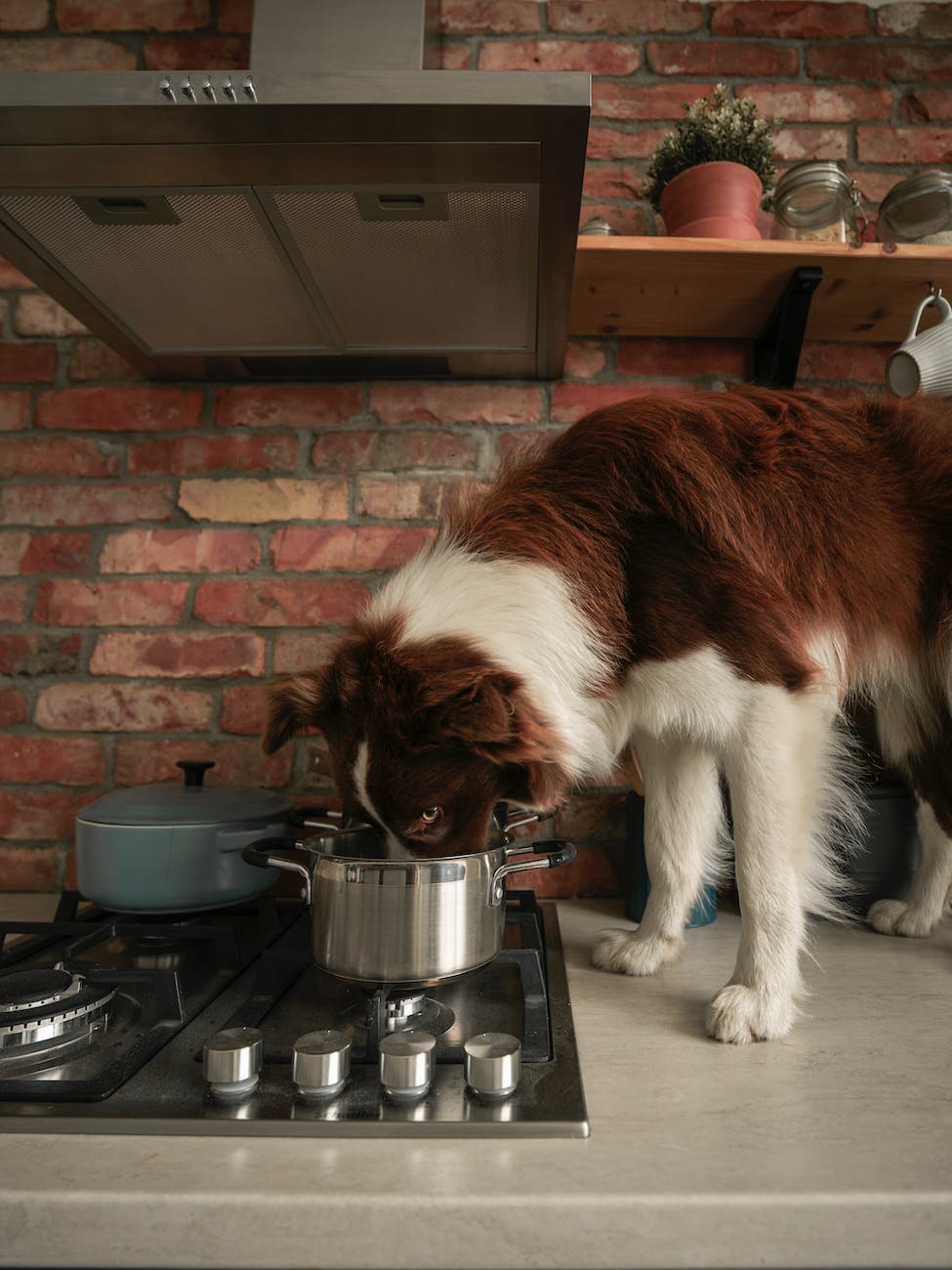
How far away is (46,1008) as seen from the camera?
746 millimetres

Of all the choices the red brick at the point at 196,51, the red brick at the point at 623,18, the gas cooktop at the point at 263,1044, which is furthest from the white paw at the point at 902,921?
the red brick at the point at 196,51

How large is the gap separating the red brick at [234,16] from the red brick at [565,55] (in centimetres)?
44

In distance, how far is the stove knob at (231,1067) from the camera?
655mm

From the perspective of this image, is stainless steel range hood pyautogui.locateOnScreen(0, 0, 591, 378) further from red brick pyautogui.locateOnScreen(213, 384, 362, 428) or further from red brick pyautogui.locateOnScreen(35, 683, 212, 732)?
red brick pyautogui.locateOnScreen(35, 683, 212, 732)

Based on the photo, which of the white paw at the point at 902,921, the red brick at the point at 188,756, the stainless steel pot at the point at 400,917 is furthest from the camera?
the red brick at the point at 188,756

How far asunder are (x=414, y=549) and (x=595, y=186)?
2.49 feet

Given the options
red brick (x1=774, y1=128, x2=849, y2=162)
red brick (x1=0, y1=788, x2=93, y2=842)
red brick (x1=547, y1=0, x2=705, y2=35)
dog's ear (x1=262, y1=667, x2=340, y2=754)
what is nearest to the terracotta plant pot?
red brick (x1=774, y1=128, x2=849, y2=162)

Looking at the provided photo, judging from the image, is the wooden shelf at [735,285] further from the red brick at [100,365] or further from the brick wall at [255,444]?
the red brick at [100,365]

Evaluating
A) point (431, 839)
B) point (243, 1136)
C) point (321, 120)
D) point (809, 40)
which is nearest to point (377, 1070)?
point (243, 1136)

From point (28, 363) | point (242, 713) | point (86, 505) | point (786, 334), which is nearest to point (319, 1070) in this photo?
point (242, 713)

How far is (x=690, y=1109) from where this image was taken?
2.16 feet

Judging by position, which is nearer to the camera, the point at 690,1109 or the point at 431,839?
the point at 690,1109

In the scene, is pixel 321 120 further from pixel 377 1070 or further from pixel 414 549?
pixel 377 1070

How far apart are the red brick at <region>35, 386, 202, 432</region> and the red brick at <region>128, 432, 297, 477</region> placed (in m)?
0.04
